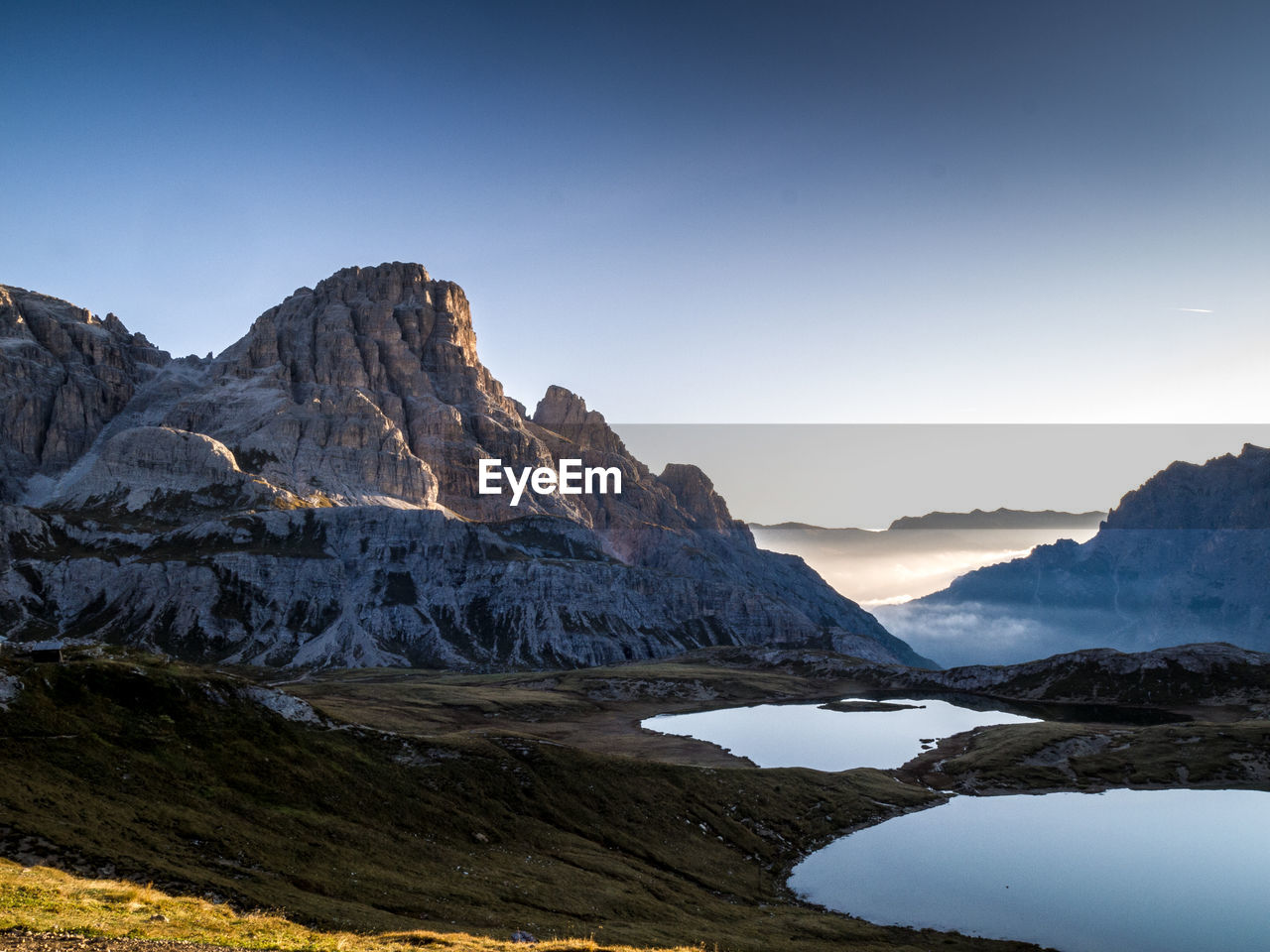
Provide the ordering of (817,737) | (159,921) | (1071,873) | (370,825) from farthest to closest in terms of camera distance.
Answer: (817,737), (1071,873), (370,825), (159,921)

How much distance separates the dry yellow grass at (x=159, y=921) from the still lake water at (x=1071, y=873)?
150 feet

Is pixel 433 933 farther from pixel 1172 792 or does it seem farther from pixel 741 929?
pixel 1172 792

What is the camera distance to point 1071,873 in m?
81.3

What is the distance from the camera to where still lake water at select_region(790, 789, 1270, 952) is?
66.8m

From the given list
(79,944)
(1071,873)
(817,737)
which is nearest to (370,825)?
(79,944)

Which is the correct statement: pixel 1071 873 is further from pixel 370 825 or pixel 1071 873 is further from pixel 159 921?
pixel 159 921

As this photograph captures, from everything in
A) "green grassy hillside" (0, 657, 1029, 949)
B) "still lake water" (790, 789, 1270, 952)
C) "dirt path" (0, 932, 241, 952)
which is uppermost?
"dirt path" (0, 932, 241, 952)

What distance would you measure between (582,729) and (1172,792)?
105 metres

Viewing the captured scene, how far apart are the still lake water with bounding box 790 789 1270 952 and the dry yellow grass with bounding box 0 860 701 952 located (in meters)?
45.7

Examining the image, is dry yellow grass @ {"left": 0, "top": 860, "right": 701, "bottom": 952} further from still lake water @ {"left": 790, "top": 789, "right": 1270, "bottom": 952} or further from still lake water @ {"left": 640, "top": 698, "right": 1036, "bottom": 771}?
still lake water @ {"left": 640, "top": 698, "right": 1036, "bottom": 771}

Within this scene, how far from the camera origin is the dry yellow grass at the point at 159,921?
32.1 meters

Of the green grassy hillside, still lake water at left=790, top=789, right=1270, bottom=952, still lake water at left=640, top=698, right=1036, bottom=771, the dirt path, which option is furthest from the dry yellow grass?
still lake water at left=640, top=698, right=1036, bottom=771

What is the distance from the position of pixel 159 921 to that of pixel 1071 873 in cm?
8320

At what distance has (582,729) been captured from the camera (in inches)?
6668
